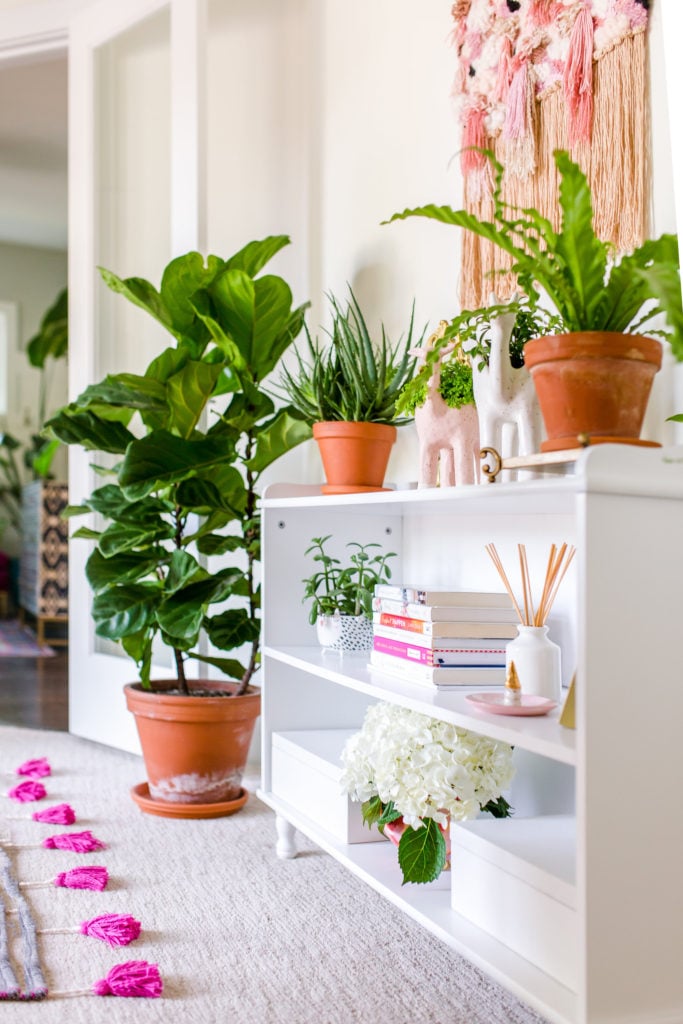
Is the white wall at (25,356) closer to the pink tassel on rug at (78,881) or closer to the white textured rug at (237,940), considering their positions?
the white textured rug at (237,940)

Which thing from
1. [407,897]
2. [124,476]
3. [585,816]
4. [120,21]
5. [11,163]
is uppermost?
[11,163]

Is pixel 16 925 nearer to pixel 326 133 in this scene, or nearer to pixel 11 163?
pixel 326 133

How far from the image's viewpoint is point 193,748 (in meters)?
2.41

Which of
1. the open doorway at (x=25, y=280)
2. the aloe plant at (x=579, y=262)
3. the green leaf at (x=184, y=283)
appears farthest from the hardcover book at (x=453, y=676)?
the open doorway at (x=25, y=280)

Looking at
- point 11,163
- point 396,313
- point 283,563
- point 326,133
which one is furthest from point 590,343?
point 11,163

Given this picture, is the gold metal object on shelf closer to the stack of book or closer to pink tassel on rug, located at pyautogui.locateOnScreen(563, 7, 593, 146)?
the stack of book

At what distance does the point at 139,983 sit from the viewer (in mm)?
1474

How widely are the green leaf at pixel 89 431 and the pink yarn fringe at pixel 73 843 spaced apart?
0.86 meters

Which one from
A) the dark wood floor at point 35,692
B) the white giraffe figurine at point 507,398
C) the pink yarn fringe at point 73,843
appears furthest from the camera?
the dark wood floor at point 35,692

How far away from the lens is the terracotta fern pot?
208 centimetres

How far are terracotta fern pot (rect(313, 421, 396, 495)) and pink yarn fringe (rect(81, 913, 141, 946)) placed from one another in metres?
0.88

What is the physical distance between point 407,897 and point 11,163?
17.8 feet

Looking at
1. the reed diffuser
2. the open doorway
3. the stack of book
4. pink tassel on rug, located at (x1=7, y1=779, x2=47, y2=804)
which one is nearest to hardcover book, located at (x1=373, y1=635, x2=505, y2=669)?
the stack of book

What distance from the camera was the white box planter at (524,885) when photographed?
1215 mm
